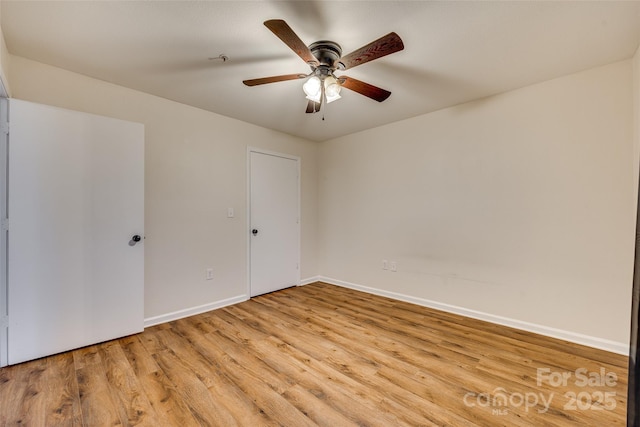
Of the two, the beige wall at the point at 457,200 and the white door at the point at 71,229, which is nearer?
the white door at the point at 71,229

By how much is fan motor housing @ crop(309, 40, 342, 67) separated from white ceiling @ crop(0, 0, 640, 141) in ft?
0.13

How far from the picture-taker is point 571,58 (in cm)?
205

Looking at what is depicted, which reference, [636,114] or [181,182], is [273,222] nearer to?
[181,182]

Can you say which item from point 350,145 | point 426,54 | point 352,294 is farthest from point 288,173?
point 426,54

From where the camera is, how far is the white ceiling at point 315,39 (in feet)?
5.16

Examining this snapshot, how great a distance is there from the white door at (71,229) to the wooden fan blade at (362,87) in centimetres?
194

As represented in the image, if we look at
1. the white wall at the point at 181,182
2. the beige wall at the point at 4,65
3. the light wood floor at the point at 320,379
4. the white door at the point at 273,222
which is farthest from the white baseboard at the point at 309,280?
the beige wall at the point at 4,65

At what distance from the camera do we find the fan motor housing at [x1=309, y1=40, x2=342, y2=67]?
1835 millimetres

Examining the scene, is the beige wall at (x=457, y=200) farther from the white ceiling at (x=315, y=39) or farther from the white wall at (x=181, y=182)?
the white ceiling at (x=315, y=39)

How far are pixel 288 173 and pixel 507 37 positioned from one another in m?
2.88

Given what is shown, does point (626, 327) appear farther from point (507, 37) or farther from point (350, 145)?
point (350, 145)

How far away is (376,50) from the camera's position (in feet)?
5.15

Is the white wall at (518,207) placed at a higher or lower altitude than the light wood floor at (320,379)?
higher

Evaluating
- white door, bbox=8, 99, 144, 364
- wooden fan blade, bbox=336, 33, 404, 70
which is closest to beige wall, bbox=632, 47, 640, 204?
wooden fan blade, bbox=336, 33, 404, 70
